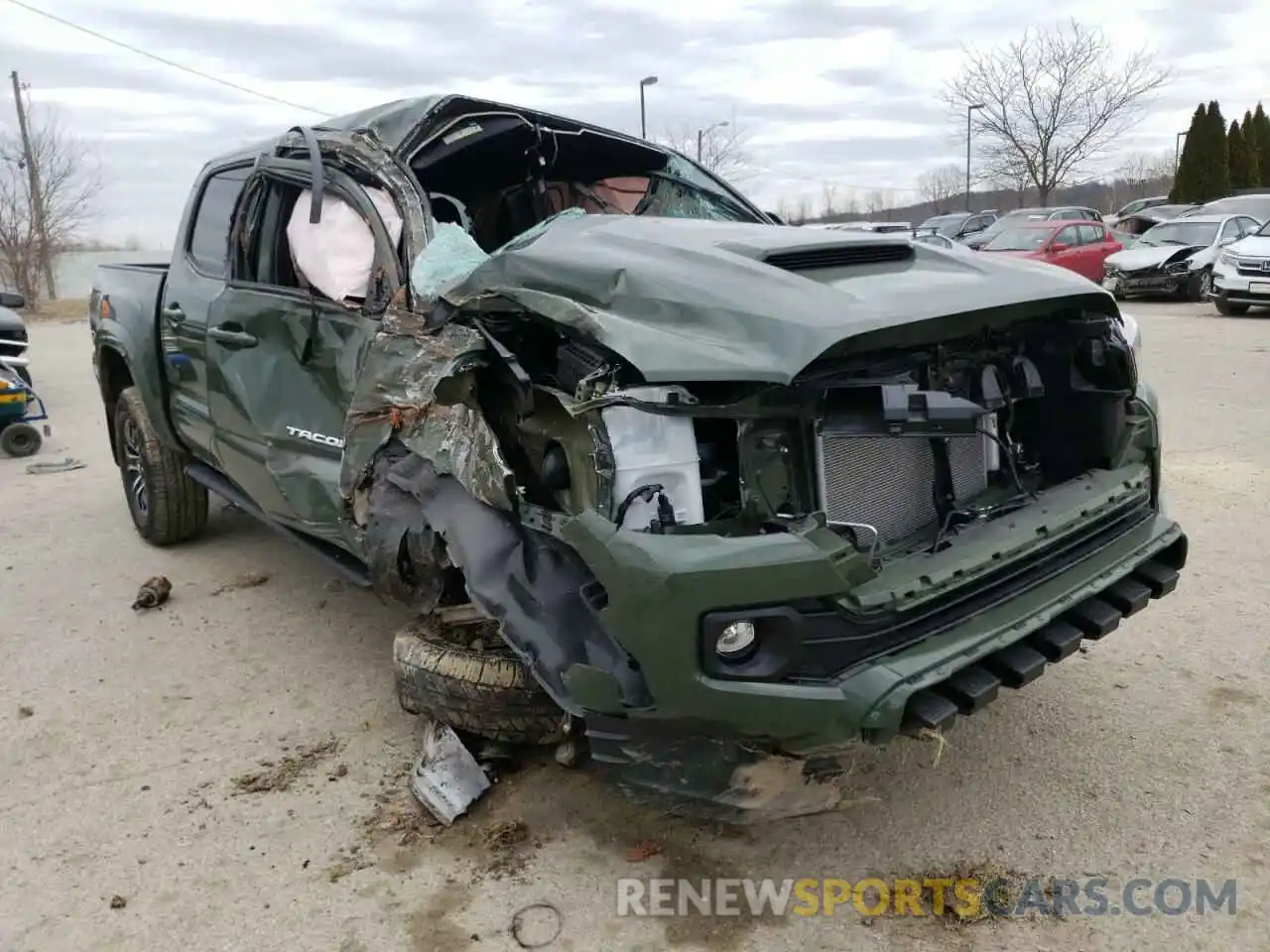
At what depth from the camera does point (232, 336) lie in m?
4.05

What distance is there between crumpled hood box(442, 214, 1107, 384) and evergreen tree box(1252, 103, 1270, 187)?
138ft

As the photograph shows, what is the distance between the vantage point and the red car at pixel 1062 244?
17.6m

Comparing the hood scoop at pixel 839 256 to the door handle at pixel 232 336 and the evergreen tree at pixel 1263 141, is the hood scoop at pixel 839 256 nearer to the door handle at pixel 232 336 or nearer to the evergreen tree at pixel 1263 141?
the door handle at pixel 232 336

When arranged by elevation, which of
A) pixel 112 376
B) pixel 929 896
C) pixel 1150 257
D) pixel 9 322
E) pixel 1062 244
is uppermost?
pixel 1062 244

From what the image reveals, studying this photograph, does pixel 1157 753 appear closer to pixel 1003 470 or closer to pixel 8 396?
pixel 1003 470

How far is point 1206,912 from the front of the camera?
2.45m

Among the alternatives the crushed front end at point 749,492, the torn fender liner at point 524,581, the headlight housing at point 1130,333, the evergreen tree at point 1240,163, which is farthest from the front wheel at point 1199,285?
the evergreen tree at point 1240,163

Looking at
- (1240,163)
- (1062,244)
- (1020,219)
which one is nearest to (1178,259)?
(1062,244)

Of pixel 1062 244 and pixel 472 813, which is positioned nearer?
pixel 472 813

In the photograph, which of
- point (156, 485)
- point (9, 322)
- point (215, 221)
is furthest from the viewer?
point (9, 322)

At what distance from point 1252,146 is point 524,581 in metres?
43.4

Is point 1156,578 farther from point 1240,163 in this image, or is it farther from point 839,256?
point 1240,163

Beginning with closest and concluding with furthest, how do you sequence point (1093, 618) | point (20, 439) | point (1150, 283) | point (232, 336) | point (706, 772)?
point (706, 772), point (1093, 618), point (232, 336), point (20, 439), point (1150, 283)

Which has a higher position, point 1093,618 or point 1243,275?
point 1243,275
